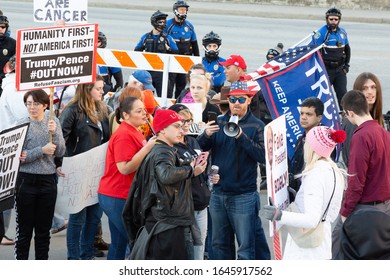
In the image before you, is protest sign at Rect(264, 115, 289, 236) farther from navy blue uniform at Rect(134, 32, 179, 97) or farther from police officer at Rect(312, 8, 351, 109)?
police officer at Rect(312, 8, 351, 109)

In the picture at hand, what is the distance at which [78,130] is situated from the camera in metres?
10.0

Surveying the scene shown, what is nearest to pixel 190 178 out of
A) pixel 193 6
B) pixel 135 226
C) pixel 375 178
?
pixel 135 226

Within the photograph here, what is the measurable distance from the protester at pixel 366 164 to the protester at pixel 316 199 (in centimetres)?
79

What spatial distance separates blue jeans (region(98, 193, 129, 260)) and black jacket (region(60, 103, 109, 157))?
764 mm

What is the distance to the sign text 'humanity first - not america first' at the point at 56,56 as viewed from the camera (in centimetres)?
931

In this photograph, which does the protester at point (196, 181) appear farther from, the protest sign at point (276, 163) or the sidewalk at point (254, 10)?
the sidewalk at point (254, 10)

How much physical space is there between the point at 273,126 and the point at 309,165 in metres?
0.56

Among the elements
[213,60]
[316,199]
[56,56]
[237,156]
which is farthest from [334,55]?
[316,199]

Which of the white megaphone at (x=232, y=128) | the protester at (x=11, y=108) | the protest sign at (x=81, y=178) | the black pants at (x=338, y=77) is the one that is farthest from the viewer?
the black pants at (x=338, y=77)

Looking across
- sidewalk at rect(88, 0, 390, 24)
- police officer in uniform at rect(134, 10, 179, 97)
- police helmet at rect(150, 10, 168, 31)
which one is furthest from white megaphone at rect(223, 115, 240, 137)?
sidewalk at rect(88, 0, 390, 24)

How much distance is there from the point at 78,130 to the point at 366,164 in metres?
2.93

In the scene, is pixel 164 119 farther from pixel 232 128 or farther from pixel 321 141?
pixel 321 141

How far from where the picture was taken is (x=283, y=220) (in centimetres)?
768

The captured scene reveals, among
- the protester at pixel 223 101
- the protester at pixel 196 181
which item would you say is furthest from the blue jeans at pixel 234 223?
the protester at pixel 223 101
